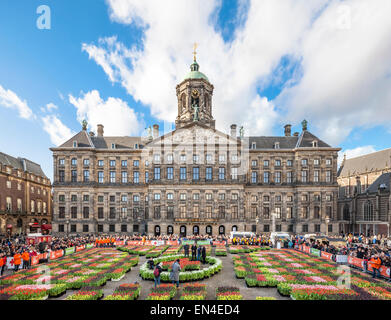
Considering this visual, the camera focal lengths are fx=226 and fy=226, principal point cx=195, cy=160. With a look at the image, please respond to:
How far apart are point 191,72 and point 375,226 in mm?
61352

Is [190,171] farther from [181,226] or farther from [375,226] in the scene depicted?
[375,226]

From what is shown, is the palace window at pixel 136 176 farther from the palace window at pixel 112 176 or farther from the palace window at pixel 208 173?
the palace window at pixel 208 173

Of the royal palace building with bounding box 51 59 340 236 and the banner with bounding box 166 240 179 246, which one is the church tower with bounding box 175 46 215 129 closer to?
the royal palace building with bounding box 51 59 340 236

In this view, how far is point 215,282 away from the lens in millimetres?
18656

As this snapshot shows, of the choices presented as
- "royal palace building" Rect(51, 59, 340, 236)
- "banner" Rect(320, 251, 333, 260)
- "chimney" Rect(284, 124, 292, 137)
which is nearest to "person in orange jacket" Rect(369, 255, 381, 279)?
"banner" Rect(320, 251, 333, 260)

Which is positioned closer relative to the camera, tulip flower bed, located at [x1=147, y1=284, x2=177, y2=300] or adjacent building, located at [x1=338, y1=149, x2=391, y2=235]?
tulip flower bed, located at [x1=147, y1=284, x2=177, y2=300]

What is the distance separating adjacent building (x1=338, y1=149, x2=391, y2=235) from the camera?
178 ft

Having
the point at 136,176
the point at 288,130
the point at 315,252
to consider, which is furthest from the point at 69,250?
the point at 288,130

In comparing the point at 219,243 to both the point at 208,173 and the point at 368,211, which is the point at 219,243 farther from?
the point at 368,211

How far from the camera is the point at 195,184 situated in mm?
53312

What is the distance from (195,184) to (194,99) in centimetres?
2408

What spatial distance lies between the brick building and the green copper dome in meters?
51.8
